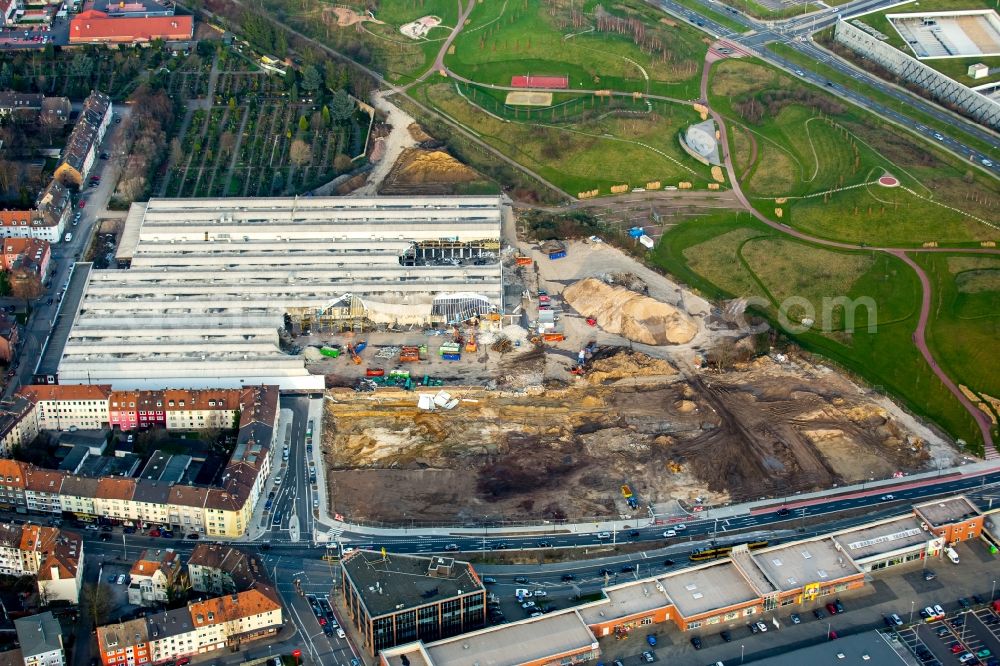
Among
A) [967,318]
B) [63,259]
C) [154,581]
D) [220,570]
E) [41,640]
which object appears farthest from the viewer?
[63,259]


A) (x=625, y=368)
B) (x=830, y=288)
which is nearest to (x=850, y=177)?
(x=830, y=288)

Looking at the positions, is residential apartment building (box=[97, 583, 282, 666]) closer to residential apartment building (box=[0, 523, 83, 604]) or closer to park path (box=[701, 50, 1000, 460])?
residential apartment building (box=[0, 523, 83, 604])

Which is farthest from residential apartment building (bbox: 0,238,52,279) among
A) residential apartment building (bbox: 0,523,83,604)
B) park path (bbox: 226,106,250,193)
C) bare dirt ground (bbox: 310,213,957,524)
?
residential apartment building (bbox: 0,523,83,604)

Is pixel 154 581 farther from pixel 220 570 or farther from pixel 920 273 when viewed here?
pixel 920 273

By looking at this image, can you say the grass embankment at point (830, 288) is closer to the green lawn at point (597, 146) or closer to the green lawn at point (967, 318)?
the green lawn at point (967, 318)

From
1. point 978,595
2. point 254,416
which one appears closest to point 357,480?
point 254,416

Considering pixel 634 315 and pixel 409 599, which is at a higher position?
pixel 634 315
